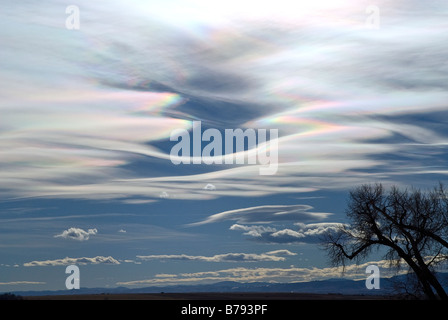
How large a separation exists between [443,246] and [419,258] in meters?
2.47
